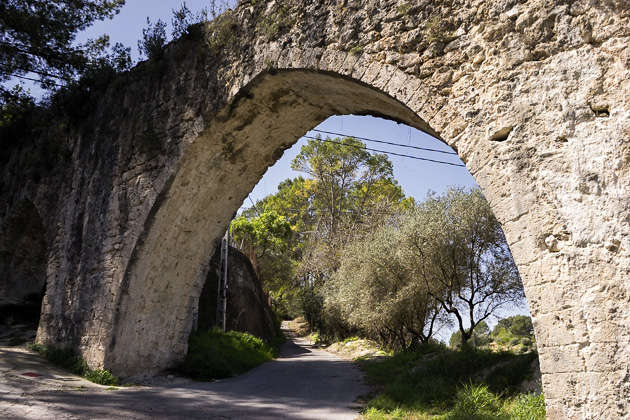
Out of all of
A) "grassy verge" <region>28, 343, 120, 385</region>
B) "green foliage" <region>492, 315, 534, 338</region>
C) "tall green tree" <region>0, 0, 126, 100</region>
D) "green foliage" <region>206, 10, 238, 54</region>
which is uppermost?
"tall green tree" <region>0, 0, 126, 100</region>

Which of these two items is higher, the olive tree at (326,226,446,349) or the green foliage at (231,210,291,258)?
the green foliage at (231,210,291,258)

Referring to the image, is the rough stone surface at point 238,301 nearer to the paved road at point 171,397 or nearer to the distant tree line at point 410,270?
the distant tree line at point 410,270

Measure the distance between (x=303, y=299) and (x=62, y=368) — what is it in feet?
48.1

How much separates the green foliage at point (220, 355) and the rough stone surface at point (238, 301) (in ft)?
2.80

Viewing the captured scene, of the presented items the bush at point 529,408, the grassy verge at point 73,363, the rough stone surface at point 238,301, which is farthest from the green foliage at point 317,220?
the bush at point 529,408

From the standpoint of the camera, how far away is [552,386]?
10.7 ft

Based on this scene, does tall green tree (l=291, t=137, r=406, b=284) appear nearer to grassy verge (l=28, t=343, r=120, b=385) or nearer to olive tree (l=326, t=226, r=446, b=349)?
olive tree (l=326, t=226, r=446, b=349)

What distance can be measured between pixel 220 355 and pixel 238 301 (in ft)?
17.8

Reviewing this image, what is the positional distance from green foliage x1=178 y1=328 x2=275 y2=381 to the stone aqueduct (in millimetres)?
421

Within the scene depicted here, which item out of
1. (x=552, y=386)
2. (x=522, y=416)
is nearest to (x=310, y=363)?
(x=522, y=416)

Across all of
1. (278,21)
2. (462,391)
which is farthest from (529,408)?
(278,21)

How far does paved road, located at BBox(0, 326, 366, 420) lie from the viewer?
4.92m

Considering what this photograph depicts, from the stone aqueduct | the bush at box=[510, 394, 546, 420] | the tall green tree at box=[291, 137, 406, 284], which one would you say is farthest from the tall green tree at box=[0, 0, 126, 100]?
the tall green tree at box=[291, 137, 406, 284]

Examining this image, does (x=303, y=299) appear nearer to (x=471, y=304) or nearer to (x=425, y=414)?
(x=471, y=304)
